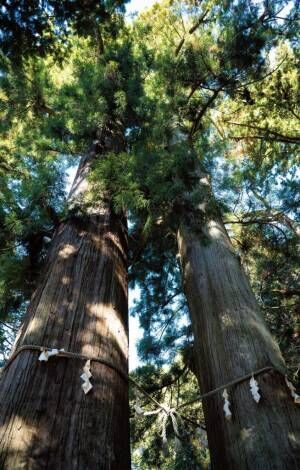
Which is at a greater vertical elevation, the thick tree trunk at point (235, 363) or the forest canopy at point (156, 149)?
the forest canopy at point (156, 149)

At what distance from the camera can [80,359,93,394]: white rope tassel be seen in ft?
5.16

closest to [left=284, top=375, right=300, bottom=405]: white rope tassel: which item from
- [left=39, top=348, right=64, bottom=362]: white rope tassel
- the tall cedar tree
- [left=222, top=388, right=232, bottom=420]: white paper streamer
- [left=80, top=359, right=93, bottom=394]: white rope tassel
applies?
[left=222, top=388, right=232, bottom=420]: white paper streamer

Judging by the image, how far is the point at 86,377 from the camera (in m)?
1.61

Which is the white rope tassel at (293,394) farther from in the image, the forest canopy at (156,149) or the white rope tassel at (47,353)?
the white rope tassel at (47,353)

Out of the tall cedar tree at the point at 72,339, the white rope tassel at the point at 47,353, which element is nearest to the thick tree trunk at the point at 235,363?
the tall cedar tree at the point at 72,339

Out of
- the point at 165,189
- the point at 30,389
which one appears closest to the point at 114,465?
the point at 30,389

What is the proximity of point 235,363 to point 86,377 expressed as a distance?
1.07 metres

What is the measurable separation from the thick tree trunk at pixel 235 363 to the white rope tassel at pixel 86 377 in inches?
36.8

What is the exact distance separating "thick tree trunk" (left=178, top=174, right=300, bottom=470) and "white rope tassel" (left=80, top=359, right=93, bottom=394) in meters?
0.93

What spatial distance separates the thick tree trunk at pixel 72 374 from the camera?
1.34 m

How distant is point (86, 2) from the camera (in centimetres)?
290

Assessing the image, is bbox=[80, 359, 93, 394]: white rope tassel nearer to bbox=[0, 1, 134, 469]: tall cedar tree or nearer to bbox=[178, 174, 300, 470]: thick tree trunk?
bbox=[0, 1, 134, 469]: tall cedar tree

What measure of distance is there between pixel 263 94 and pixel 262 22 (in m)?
2.38

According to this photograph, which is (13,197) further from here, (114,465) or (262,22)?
(262,22)
